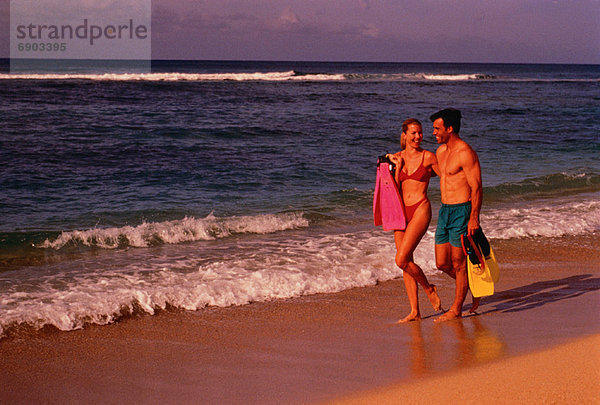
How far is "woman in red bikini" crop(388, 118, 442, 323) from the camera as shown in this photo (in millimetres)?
5145

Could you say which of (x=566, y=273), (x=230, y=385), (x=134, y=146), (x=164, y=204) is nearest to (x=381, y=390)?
(x=230, y=385)

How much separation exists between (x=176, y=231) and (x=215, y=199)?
268cm

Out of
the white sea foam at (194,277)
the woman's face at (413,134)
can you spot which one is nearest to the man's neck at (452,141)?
the woman's face at (413,134)

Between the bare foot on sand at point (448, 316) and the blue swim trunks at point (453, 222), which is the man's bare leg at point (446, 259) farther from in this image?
the bare foot on sand at point (448, 316)

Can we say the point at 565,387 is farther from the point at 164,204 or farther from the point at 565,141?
the point at 565,141

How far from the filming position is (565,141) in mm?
19906

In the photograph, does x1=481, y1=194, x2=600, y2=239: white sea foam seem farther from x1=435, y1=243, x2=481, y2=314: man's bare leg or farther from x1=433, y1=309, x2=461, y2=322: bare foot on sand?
x1=433, y1=309, x2=461, y2=322: bare foot on sand

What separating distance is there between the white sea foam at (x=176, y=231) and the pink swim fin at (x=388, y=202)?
3.76 metres

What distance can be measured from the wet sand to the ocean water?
1.51 feet

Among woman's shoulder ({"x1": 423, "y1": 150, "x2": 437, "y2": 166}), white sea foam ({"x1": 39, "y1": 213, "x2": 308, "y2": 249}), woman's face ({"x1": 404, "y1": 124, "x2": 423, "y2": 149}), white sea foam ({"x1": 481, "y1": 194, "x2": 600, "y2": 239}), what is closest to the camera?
woman's face ({"x1": 404, "y1": 124, "x2": 423, "y2": 149})

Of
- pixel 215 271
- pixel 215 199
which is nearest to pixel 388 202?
pixel 215 271

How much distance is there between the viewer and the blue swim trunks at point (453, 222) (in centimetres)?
519

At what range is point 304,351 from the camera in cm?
458

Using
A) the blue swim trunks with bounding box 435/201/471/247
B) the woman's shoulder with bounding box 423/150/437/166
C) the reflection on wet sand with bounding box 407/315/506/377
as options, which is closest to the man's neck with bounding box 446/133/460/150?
the woman's shoulder with bounding box 423/150/437/166
